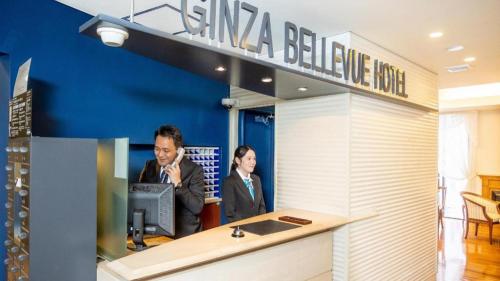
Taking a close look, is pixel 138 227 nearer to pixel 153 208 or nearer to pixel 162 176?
pixel 153 208

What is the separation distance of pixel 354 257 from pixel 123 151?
232 cm

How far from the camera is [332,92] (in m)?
3.11

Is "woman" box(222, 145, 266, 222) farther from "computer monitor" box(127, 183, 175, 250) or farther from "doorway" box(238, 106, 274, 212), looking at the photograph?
"doorway" box(238, 106, 274, 212)

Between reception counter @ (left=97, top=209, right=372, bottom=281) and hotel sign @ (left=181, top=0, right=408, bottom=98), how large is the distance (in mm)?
1213

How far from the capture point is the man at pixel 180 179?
2770 millimetres

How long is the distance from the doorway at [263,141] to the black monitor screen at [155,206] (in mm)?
2698

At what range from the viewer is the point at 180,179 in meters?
2.83

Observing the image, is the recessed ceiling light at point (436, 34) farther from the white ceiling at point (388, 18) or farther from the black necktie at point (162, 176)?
the black necktie at point (162, 176)

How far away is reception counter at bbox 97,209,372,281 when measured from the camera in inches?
68.8

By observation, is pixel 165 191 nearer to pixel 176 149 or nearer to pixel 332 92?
pixel 176 149

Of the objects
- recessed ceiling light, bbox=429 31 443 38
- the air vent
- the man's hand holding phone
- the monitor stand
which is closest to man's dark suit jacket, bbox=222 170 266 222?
the man's hand holding phone

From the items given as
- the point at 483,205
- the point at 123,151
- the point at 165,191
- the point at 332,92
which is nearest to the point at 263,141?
the point at 332,92

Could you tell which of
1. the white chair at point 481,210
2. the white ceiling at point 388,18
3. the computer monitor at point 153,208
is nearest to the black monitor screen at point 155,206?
the computer monitor at point 153,208

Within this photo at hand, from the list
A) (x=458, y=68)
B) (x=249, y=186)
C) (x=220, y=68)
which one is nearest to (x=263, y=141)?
(x=249, y=186)
